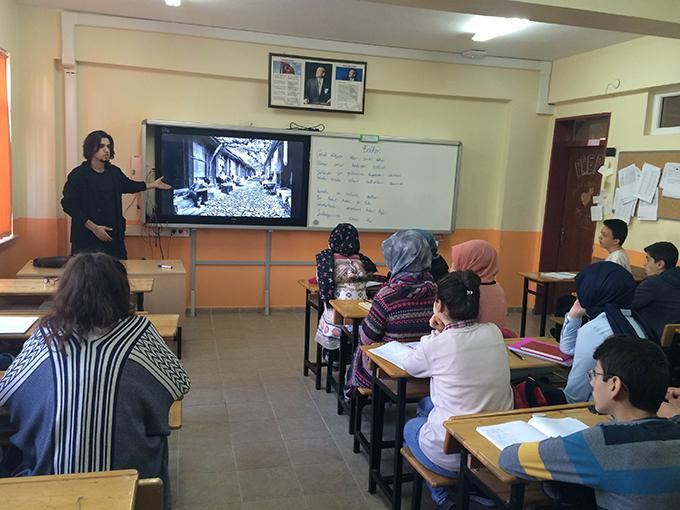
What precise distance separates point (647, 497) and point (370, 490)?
162cm

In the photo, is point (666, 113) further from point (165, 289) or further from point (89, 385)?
point (89, 385)

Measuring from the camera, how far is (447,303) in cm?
210

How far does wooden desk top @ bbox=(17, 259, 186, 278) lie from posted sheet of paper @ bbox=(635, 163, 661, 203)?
4.15 m

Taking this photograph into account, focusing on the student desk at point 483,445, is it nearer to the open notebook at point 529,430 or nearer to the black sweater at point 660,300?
the open notebook at point 529,430

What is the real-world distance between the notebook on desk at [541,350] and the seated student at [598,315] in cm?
7

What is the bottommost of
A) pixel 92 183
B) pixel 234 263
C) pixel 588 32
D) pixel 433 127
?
pixel 234 263

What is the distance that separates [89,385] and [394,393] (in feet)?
4.42

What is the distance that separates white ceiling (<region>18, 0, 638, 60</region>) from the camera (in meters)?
4.59

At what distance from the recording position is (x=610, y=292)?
2.44 metres

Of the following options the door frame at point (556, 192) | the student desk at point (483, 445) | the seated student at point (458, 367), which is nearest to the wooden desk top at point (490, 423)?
the student desk at point (483, 445)

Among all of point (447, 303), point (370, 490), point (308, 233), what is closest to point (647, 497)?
point (447, 303)

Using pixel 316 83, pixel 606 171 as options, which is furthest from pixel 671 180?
pixel 316 83

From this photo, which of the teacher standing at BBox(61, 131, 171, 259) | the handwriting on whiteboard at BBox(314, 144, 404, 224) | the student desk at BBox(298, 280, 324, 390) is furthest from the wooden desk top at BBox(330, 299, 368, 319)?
the handwriting on whiteboard at BBox(314, 144, 404, 224)

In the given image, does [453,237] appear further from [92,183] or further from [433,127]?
[92,183]
